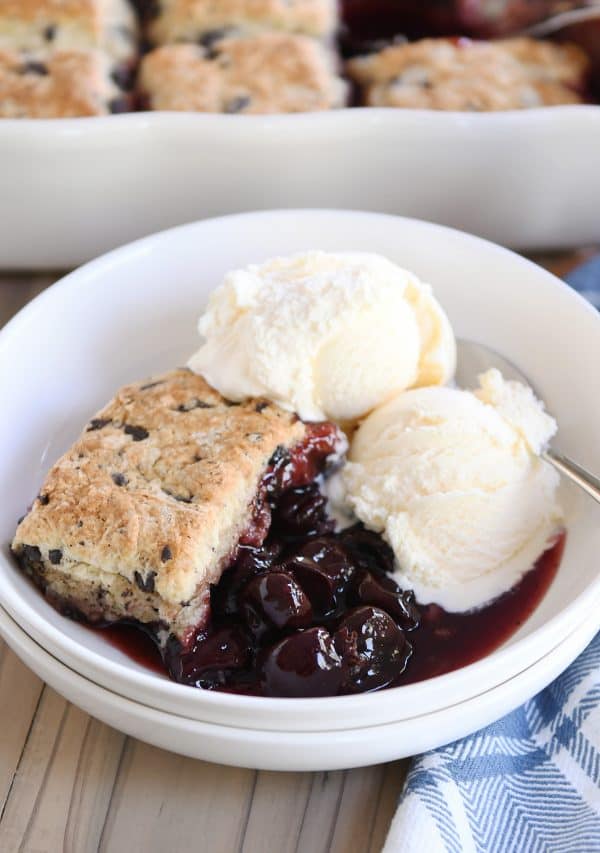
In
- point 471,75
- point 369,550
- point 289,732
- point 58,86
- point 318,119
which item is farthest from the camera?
point 471,75

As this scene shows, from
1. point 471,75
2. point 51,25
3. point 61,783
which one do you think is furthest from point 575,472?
point 51,25

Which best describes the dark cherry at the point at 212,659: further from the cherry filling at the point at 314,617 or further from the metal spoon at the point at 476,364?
the metal spoon at the point at 476,364

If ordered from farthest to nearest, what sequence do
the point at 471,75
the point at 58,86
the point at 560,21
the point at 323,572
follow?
the point at 560,21 → the point at 471,75 → the point at 58,86 → the point at 323,572

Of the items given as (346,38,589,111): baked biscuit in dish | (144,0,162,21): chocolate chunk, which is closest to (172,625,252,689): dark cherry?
(346,38,589,111): baked biscuit in dish

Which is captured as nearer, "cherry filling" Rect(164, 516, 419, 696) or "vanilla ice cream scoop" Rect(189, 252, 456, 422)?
"cherry filling" Rect(164, 516, 419, 696)

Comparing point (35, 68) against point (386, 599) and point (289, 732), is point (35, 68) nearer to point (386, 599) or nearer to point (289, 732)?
point (386, 599)

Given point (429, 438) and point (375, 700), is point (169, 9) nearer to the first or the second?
point (429, 438)

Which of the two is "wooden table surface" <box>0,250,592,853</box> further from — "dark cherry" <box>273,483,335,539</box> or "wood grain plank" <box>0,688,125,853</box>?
"dark cherry" <box>273,483,335,539</box>
